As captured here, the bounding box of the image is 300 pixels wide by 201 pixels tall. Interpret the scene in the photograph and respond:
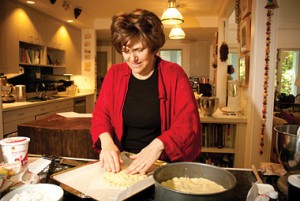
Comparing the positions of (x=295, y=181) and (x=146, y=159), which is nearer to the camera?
(x=295, y=181)

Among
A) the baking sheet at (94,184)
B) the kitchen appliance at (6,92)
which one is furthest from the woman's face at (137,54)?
the kitchen appliance at (6,92)

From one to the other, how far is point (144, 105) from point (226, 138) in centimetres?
160

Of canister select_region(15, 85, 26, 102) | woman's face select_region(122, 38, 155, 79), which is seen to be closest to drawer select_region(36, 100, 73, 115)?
canister select_region(15, 85, 26, 102)

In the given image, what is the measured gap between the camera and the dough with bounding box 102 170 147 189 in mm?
812

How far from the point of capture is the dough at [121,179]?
81 centimetres

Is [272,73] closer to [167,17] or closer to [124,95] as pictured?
[167,17]

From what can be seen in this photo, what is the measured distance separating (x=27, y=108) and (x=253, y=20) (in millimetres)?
2825

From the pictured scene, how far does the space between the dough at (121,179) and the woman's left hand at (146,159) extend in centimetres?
2

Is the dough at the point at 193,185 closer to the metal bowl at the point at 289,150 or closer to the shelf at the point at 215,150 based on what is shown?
the metal bowl at the point at 289,150

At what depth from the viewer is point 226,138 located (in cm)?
251

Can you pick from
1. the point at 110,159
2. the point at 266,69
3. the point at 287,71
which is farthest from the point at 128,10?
the point at 110,159

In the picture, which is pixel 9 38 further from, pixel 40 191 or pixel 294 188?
pixel 294 188

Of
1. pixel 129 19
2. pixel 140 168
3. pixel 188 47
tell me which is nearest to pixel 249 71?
pixel 129 19

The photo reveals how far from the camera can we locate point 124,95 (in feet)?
3.91
